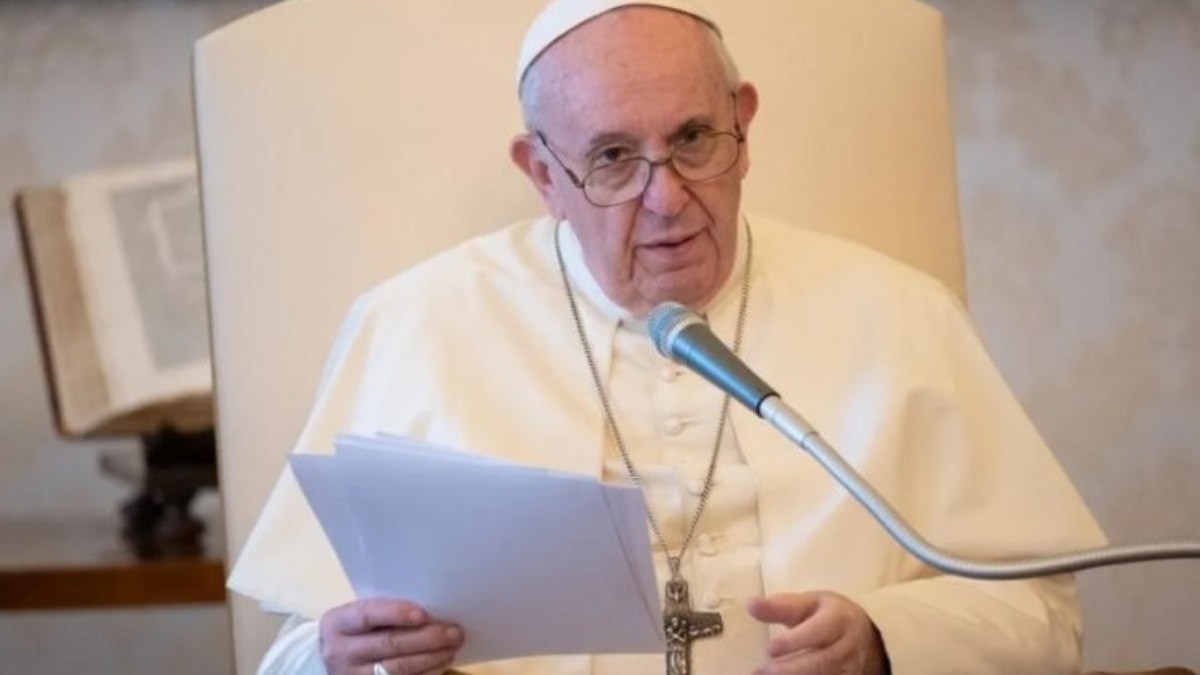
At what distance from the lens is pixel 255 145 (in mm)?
2207

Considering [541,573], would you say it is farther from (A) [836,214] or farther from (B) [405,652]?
(A) [836,214]

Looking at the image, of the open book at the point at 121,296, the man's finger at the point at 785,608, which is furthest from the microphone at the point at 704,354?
the open book at the point at 121,296

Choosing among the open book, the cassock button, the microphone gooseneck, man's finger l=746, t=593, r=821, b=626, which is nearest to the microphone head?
the microphone gooseneck

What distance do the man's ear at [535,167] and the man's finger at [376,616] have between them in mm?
548

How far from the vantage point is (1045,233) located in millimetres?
2943

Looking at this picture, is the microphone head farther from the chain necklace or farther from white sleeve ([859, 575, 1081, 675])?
white sleeve ([859, 575, 1081, 675])

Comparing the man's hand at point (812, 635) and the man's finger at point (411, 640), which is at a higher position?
the man's finger at point (411, 640)

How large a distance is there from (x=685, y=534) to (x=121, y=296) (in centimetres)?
114

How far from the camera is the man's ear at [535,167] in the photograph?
202 cm

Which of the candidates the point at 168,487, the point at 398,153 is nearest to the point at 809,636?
the point at 398,153

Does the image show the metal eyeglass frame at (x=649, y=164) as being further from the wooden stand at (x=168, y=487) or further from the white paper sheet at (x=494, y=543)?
the wooden stand at (x=168, y=487)

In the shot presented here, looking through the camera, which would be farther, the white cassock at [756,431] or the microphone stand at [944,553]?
the white cassock at [756,431]

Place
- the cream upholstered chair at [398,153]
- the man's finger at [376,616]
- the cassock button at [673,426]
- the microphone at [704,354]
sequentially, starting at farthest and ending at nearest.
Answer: the cream upholstered chair at [398,153], the cassock button at [673,426], the man's finger at [376,616], the microphone at [704,354]

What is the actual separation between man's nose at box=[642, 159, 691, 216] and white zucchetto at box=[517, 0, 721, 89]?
7.1 inches
